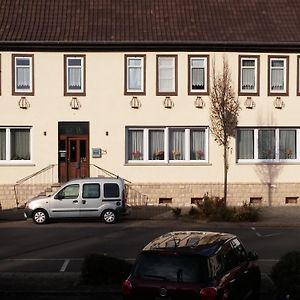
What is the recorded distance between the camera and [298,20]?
94.5 ft

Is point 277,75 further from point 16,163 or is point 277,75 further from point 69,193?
point 16,163

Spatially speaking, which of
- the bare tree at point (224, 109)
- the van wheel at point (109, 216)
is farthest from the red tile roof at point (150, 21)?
the van wheel at point (109, 216)

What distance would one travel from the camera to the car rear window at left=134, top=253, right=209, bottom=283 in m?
8.77

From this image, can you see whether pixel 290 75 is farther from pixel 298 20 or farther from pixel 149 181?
pixel 149 181

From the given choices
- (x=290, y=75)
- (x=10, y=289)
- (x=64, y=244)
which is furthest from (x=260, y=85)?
(x=10, y=289)

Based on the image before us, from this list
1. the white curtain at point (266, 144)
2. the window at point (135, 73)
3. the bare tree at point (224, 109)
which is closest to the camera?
the bare tree at point (224, 109)

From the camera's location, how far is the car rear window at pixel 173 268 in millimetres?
8773

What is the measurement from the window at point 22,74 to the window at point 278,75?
10295mm

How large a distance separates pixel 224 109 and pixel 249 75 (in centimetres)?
214

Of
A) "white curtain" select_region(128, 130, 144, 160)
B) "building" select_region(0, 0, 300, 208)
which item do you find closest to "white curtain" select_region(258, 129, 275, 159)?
"building" select_region(0, 0, 300, 208)

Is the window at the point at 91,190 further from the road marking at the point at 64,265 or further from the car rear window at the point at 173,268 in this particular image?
the car rear window at the point at 173,268

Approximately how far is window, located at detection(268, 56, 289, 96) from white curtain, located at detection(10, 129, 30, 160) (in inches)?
421

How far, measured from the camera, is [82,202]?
2295 cm

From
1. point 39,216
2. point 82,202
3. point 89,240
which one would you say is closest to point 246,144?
point 82,202
